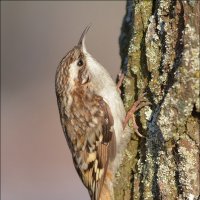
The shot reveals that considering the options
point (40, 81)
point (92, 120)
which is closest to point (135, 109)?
point (92, 120)

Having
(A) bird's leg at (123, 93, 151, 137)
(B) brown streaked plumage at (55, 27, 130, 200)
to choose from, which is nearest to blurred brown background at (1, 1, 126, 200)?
(B) brown streaked plumage at (55, 27, 130, 200)

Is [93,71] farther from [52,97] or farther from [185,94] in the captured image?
[52,97]

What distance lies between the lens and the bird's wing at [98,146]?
3643 mm

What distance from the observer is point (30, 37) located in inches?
379

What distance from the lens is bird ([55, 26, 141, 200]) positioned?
11.8ft

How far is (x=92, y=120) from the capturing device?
3705 millimetres

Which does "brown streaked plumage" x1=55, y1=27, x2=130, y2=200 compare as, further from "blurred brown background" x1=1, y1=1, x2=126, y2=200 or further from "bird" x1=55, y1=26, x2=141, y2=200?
"blurred brown background" x1=1, y1=1, x2=126, y2=200

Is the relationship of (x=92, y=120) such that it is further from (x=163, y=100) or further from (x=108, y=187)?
(x=163, y=100)

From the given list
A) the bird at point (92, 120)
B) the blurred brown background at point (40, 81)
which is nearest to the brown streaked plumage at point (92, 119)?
the bird at point (92, 120)

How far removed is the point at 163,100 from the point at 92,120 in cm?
71

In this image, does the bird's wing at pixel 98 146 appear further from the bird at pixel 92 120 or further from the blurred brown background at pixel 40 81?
the blurred brown background at pixel 40 81

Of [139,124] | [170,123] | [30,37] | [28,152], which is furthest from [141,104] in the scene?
[30,37]

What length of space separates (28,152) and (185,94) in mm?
4981

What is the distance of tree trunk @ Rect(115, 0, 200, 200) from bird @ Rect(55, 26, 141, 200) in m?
0.08
